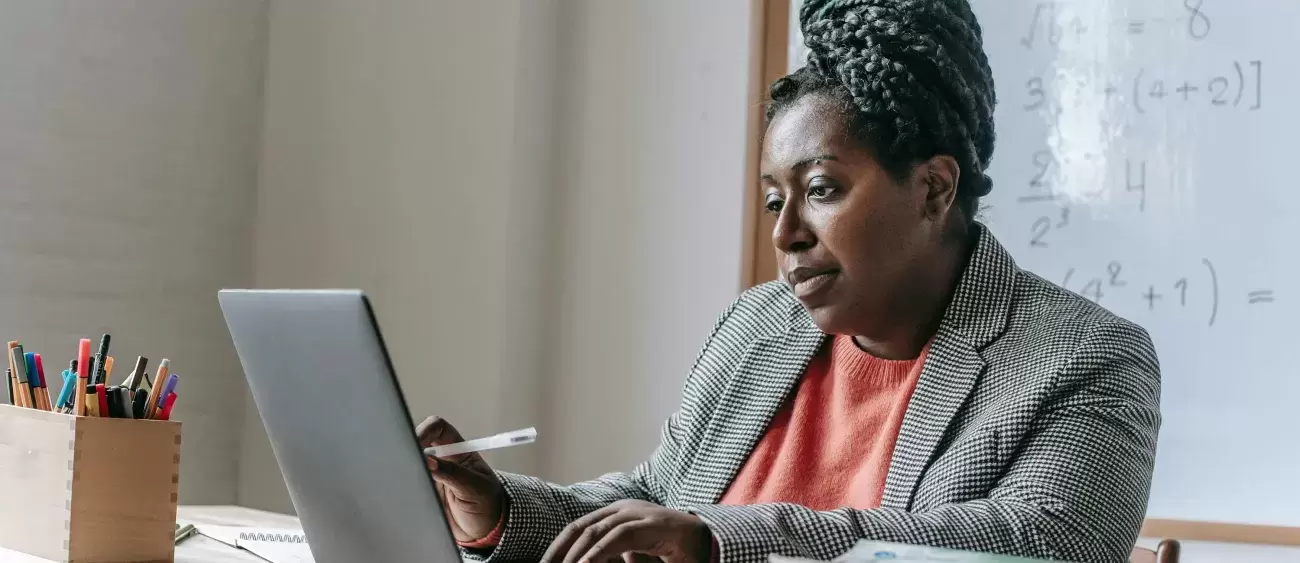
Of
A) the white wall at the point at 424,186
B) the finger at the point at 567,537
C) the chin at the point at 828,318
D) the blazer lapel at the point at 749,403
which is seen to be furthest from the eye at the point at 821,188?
the white wall at the point at 424,186

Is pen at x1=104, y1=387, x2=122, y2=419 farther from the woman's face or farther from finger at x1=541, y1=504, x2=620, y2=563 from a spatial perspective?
the woman's face

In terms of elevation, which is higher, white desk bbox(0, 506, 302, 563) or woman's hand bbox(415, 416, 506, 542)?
woman's hand bbox(415, 416, 506, 542)

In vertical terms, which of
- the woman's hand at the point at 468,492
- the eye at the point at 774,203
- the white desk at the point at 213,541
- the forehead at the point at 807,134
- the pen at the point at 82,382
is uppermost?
the forehead at the point at 807,134

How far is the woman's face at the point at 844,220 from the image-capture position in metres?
1.20

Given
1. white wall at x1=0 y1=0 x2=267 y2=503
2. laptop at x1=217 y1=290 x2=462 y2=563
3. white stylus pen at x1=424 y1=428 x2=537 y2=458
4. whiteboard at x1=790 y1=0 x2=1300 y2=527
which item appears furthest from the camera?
→ white wall at x1=0 y1=0 x2=267 y2=503

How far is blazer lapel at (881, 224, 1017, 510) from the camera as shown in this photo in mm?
1155

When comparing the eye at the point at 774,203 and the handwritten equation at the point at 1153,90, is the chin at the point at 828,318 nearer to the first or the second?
the eye at the point at 774,203

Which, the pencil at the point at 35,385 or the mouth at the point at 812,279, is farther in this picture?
the mouth at the point at 812,279

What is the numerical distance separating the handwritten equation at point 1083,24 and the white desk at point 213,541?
129 centimetres

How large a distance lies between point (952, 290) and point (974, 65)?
0.77 ft

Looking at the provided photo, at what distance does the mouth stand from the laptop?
530mm

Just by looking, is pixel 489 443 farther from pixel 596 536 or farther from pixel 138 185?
pixel 138 185

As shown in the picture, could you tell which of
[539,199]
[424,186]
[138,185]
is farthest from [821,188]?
[138,185]

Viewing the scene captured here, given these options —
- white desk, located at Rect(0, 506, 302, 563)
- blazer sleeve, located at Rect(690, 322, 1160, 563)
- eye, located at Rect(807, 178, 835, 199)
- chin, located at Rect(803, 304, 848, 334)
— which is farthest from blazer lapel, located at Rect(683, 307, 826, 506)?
white desk, located at Rect(0, 506, 302, 563)
